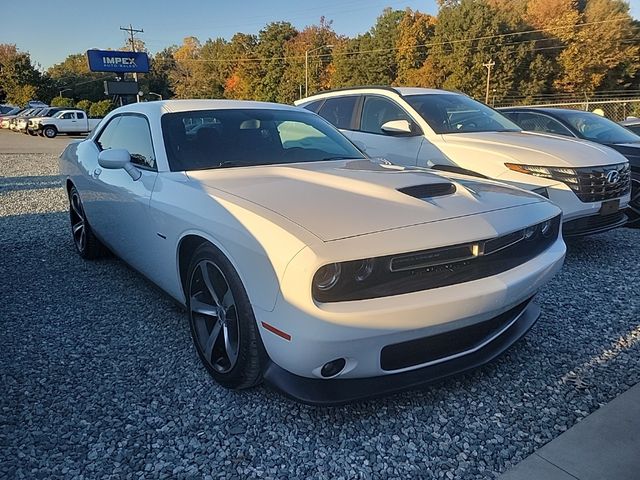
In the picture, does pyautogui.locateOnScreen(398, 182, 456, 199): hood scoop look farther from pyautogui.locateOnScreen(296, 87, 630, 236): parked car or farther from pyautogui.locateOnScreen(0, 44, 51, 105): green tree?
pyautogui.locateOnScreen(0, 44, 51, 105): green tree

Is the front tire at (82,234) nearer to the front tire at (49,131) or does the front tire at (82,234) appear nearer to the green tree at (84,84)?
the front tire at (49,131)

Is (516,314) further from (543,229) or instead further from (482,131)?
(482,131)

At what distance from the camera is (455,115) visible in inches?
225

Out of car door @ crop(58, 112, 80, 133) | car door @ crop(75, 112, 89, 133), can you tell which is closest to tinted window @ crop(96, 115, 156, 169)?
car door @ crop(58, 112, 80, 133)

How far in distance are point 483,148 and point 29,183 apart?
9240 mm

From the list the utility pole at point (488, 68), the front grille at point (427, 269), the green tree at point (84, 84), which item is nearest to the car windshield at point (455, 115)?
the front grille at point (427, 269)

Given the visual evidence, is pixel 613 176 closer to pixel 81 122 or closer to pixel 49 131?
pixel 49 131

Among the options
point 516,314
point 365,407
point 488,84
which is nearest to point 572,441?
point 516,314

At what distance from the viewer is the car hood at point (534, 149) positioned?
15.4 feet

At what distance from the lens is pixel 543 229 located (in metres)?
2.78

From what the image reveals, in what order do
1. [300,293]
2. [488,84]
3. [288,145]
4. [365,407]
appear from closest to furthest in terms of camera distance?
[300,293], [365,407], [288,145], [488,84]

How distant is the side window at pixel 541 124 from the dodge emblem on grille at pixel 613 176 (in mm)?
1961

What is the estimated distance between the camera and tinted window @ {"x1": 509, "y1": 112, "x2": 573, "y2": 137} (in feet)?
22.1

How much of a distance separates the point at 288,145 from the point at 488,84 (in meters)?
51.2
